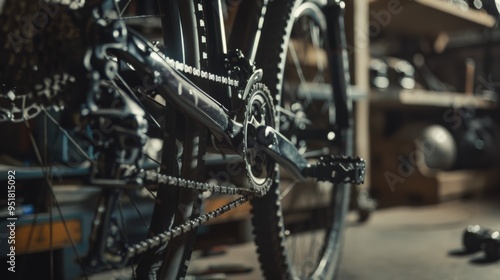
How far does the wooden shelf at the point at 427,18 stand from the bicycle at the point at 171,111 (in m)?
1.13

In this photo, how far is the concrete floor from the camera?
112 centimetres

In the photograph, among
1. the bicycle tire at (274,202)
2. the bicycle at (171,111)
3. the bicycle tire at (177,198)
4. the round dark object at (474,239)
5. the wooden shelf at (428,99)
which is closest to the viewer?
the bicycle at (171,111)

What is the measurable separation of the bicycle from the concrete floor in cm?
18

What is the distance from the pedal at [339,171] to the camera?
894 millimetres

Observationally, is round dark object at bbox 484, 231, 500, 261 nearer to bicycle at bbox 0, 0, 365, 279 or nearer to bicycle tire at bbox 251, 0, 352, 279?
bicycle at bbox 0, 0, 365, 279

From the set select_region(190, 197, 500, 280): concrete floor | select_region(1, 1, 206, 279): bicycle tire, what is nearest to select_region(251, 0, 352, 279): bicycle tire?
select_region(1, 1, 206, 279): bicycle tire

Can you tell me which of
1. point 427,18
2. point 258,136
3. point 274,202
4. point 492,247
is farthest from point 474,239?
point 427,18

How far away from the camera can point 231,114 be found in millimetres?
731

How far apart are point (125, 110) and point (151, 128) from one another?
0.32m

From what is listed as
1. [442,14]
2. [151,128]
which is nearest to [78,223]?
[151,128]

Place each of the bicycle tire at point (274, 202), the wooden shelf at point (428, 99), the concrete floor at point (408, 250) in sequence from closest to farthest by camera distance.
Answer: the bicycle tire at point (274, 202), the concrete floor at point (408, 250), the wooden shelf at point (428, 99)
